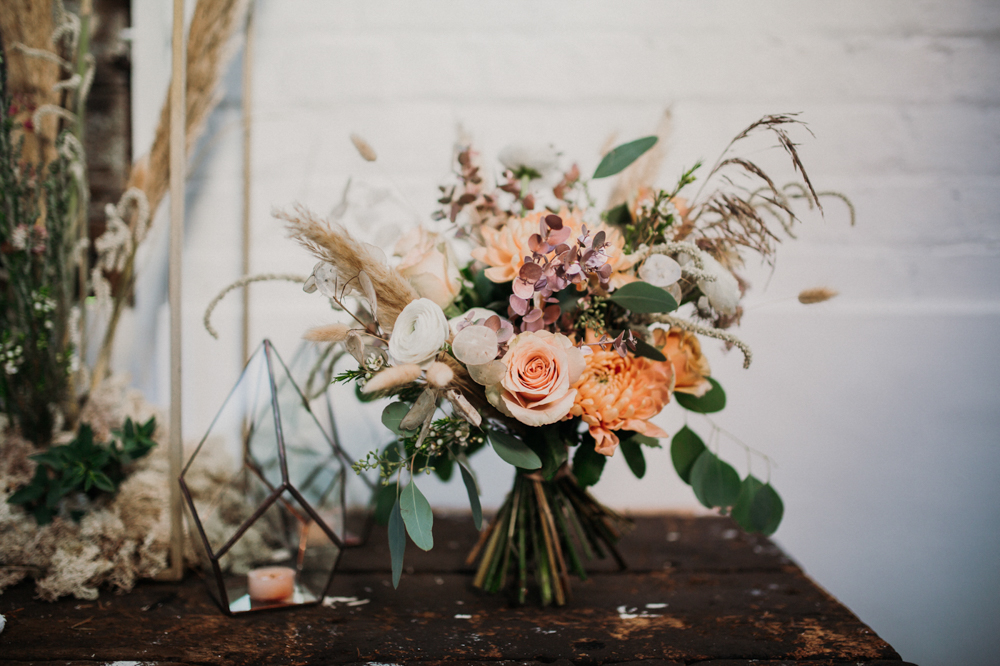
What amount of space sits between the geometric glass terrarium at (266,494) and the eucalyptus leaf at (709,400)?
469 mm

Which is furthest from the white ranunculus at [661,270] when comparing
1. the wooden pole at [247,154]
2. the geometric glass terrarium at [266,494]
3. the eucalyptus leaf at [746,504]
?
the wooden pole at [247,154]

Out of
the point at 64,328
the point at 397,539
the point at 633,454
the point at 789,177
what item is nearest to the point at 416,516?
the point at 397,539

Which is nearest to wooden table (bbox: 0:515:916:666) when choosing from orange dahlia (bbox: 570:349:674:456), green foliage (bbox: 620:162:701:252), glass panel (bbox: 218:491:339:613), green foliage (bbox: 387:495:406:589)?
glass panel (bbox: 218:491:339:613)

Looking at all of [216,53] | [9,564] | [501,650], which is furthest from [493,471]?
[216,53]

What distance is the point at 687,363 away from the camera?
0.63 meters

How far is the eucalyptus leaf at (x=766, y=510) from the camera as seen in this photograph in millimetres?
676

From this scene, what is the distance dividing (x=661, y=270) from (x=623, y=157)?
0.16 metres

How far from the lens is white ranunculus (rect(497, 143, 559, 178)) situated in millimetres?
647

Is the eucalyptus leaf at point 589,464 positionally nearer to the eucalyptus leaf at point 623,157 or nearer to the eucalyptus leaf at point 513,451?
the eucalyptus leaf at point 513,451

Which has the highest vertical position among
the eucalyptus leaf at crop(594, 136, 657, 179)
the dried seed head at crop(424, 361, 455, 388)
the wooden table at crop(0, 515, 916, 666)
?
the eucalyptus leaf at crop(594, 136, 657, 179)

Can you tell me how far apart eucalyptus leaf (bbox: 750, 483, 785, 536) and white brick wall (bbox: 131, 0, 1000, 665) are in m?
0.30

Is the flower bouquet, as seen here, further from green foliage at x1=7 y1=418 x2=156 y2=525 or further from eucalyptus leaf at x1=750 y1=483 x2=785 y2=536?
green foliage at x1=7 y1=418 x2=156 y2=525

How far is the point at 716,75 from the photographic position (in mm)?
954

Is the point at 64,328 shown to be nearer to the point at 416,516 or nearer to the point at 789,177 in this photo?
the point at 416,516
